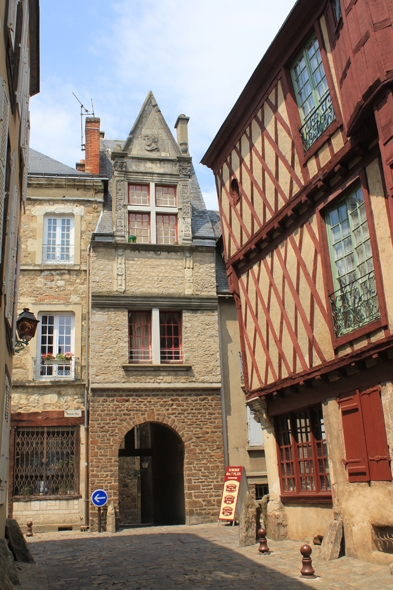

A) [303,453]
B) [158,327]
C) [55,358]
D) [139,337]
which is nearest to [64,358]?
[55,358]

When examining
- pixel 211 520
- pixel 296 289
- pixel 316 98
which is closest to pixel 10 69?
pixel 316 98

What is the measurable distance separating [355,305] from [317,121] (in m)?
2.62

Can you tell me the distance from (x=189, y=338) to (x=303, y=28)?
7.56 m

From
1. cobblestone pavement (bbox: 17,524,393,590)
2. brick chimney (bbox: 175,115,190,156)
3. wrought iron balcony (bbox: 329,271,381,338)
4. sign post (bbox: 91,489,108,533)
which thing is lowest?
cobblestone pavement (bbox: 17,524,393,590)

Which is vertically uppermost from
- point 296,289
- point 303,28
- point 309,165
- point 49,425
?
point 303,28

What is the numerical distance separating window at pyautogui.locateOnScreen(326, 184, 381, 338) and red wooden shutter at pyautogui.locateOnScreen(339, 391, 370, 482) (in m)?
0.88

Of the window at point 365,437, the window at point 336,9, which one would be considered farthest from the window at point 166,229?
the window at point 365,437

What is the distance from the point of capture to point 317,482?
25.9 feet

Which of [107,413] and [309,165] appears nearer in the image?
[309,165]

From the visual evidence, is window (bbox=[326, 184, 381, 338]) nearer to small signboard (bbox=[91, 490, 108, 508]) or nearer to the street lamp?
the street lamp

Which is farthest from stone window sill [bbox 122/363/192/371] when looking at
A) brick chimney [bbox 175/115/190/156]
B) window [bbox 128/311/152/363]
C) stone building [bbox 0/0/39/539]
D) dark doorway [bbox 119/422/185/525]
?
brick chimney [bbox 175/115/190/156]

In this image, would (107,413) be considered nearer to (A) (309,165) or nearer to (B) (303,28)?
(A) (309,165)

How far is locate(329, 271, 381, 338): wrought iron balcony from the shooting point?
6.33 metres

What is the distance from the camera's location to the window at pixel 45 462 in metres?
12.4
